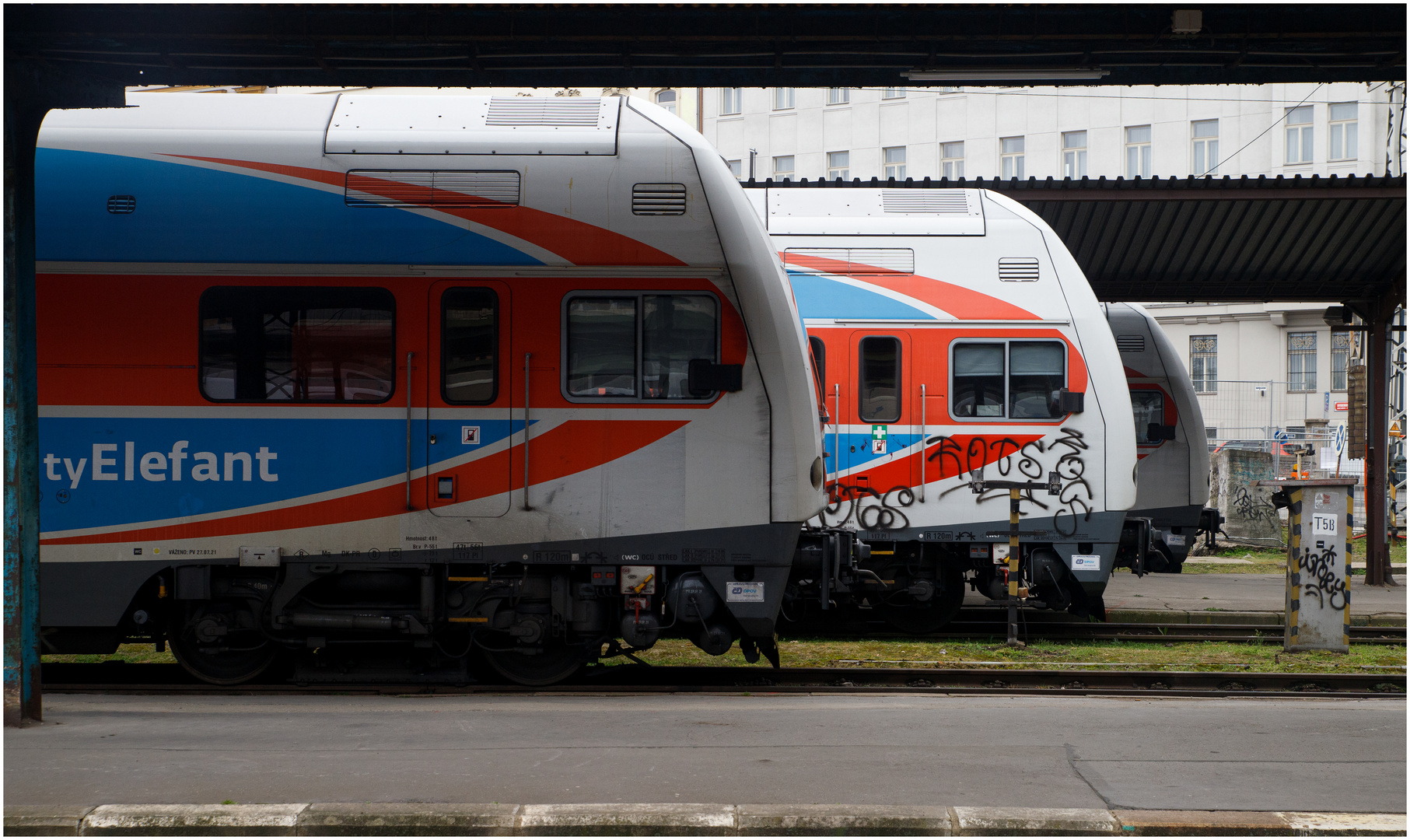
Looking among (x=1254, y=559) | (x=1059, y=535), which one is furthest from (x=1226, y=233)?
(x=1254, y=559)

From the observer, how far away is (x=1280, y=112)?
121 feet

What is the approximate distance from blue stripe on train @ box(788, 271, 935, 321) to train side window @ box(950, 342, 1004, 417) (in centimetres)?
47

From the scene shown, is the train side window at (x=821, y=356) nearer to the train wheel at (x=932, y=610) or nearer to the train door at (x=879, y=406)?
the train door at (x=879, y=406)

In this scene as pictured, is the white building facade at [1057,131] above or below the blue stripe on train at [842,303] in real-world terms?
above

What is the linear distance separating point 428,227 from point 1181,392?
33.4 feet

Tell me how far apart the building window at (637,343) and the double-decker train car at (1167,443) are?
27.5 feet

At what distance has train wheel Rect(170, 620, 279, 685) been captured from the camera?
746 cm

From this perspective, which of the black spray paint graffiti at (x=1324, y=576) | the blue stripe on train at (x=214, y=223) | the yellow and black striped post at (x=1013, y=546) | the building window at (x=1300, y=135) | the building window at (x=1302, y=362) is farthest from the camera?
the building window at (x=1300, y=135)

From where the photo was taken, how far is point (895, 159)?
41562 millimetres

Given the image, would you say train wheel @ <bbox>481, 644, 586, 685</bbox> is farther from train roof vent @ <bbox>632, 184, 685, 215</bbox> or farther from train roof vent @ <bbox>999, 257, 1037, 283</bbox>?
train roof vent @ <bbox>999, 257, 1037, 283</bbox>

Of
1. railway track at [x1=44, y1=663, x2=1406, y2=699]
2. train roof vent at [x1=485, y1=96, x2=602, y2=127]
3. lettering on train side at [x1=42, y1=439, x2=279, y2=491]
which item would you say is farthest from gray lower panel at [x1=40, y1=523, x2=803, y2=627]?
train roof vent at [x1=485, y1=96, x2=602, y2=127]

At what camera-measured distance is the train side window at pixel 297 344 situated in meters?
6.98

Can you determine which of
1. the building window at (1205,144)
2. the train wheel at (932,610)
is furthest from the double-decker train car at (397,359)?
the building window at (1205,144)

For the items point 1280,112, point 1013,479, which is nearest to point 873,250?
point 1013,479
